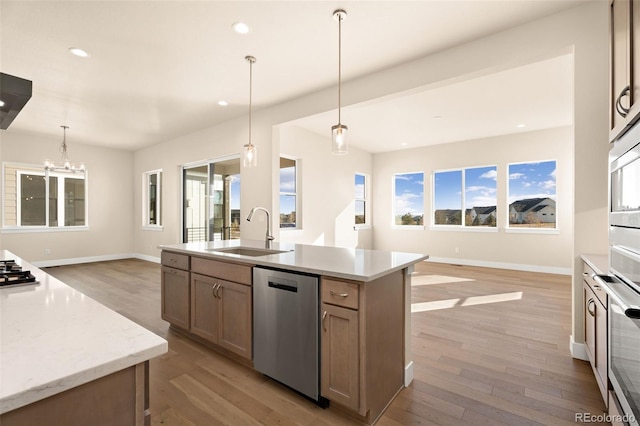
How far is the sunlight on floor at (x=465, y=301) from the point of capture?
150 inches

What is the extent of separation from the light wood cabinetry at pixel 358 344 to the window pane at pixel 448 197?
5.91 meters

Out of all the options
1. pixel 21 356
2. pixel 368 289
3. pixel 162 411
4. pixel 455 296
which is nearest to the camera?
pixel 21 356

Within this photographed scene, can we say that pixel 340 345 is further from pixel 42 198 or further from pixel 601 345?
pixel 42 198

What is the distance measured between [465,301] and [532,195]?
3588 millimetres

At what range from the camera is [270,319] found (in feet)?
6.85

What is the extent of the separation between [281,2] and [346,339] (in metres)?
2.55

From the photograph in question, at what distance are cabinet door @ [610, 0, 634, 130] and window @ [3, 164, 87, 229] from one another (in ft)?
29.2

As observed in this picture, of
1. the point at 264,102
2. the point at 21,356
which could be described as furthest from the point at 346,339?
the point at 264,102

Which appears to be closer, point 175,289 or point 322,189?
point 175,289

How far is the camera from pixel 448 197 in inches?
285

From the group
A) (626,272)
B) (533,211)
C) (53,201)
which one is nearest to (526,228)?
(533,211)

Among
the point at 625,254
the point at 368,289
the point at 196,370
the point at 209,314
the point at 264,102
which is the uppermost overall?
the point at 264,102

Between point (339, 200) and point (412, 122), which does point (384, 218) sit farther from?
point (412, 122)

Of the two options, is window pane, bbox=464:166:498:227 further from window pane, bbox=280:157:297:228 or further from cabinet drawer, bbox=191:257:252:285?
cabinet drawer, bbox=191:257:252:285
